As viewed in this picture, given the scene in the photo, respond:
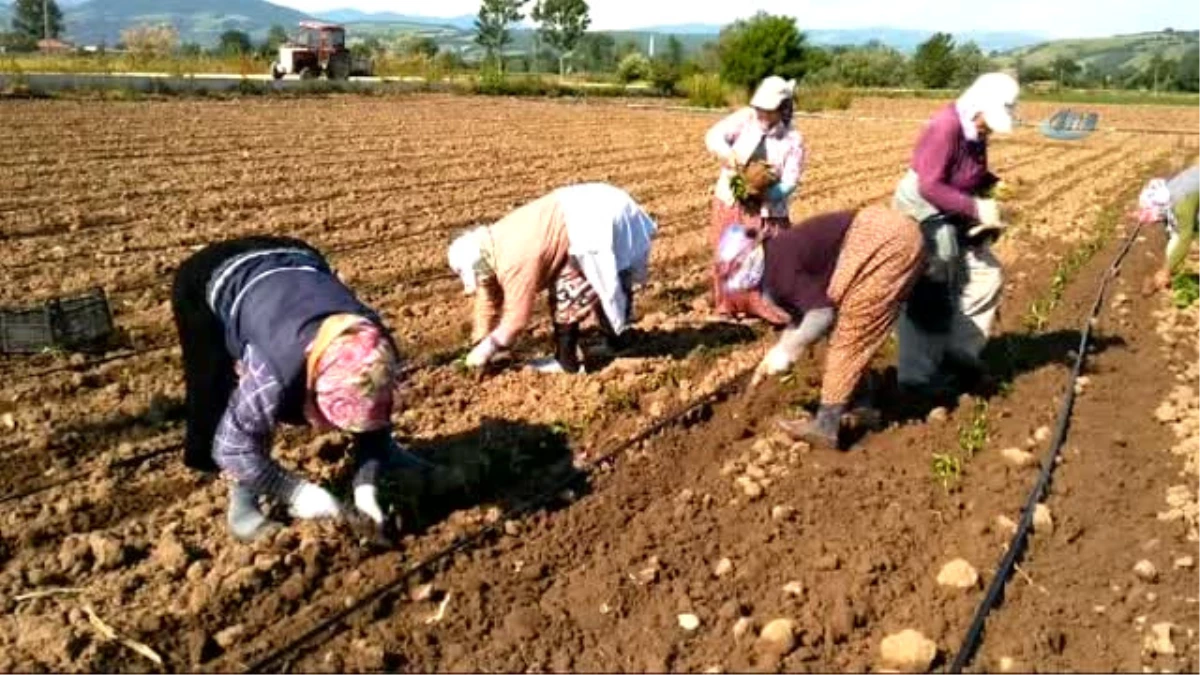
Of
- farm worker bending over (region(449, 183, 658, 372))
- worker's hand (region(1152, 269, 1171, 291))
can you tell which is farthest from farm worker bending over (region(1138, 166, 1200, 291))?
farm worker bending over (region(449, 183, 658, 372))

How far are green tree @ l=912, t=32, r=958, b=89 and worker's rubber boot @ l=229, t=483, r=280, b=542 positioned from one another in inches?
1907

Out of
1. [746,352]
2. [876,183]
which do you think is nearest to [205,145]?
[876,183]

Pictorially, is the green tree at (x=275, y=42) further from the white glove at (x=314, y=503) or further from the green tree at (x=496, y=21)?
the white glove at (x=314, y=503)

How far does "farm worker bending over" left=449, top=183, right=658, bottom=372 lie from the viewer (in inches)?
182

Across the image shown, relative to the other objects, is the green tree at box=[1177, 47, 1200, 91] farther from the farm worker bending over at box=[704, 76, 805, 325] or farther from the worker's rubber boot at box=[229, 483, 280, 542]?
the worker's rubber boot at box=[229, 483, 280, 542]

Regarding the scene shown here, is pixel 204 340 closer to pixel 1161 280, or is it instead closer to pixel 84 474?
pixel 84 474

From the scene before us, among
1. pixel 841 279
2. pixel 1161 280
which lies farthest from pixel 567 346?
pixel 1161 280

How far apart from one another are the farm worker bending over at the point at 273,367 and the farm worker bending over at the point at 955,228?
2395mm

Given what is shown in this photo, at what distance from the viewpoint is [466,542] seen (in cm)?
365

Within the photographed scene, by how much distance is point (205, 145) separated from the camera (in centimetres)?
1349

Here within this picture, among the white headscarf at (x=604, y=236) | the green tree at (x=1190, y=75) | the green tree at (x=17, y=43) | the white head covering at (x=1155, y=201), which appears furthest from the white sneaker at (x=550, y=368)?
the green tree at (x=17, y=43)

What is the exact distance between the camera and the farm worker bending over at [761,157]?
5320 mm

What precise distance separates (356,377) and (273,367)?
0.30 metres

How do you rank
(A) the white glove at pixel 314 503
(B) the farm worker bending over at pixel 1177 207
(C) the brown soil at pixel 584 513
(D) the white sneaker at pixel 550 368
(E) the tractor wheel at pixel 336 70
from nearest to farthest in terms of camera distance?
(C) the brown soil at pixel 584 513
(A) the white glove at pixel 314 503
(D) the white sneaker at pixel 550 368
(B) the farm worker bending over at pixel 1177 207
(E) the tractor wheel at pixel 336 70
